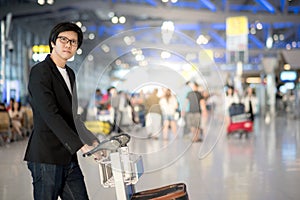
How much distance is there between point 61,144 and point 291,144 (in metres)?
10.2

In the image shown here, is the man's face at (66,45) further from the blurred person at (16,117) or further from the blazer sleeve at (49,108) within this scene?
the blurred person at (16,117)

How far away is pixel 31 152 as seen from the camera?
120 inches

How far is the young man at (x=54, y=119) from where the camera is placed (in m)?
2.94

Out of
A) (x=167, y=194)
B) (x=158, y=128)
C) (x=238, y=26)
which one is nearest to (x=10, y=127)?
(x=158, y=128)

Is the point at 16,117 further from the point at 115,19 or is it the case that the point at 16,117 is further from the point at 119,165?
the point at 115,19

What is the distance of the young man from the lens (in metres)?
2.94

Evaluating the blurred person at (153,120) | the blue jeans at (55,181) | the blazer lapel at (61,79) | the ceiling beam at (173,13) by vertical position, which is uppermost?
the ceiling beam at (173,13)

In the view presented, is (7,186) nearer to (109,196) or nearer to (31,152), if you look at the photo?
(109,196)

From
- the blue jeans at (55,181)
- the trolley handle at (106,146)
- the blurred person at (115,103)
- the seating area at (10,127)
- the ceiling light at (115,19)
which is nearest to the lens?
the trolley handle at (106,146)

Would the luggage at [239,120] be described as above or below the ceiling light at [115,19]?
below

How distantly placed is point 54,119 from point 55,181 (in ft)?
1.27

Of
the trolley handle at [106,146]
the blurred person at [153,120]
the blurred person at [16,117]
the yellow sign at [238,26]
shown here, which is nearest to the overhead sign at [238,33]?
the yellow sign at [238,26]

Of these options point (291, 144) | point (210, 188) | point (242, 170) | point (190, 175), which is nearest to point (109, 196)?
point (210, 188)

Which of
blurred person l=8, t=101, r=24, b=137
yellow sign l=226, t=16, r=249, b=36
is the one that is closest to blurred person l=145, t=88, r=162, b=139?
blurred person l=8, t=101, r=24, b=137
